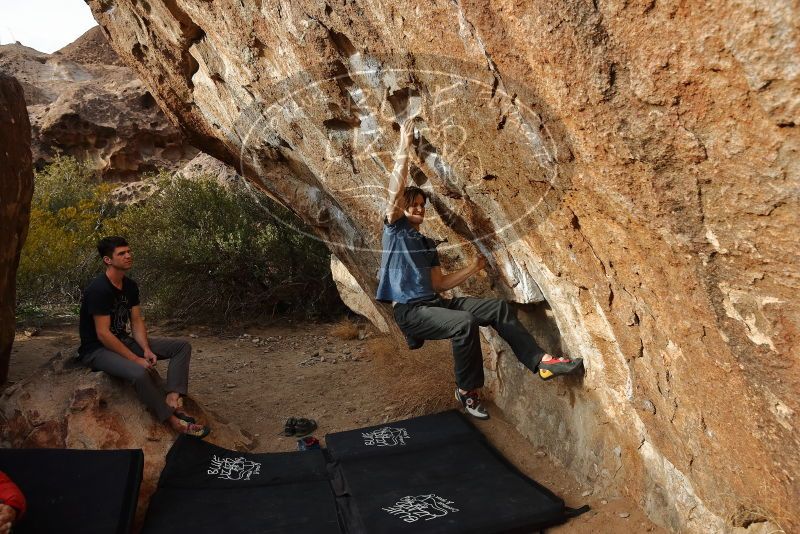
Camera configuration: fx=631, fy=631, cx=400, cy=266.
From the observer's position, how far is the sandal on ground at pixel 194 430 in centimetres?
399

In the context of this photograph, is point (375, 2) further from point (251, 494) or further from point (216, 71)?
point (251, 494)

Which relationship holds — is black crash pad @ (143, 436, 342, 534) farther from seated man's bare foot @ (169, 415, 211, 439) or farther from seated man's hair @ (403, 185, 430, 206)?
seated man's hair @ (403, 185, 430, 206)

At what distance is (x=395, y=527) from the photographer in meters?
2.99

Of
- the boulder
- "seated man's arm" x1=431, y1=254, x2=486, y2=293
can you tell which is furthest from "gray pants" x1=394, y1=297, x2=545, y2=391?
the boulder

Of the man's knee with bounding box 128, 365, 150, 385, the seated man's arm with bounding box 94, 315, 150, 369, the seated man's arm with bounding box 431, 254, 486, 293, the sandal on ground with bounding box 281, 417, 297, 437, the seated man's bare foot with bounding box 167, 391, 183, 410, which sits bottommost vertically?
the sandal on ground with bounding box 281, 417, 297, 437

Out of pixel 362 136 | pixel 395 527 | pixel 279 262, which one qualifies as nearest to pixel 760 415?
pixel 395 527

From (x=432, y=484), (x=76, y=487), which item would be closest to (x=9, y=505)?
(x=76, y=487)

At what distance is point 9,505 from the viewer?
2725 millimetres

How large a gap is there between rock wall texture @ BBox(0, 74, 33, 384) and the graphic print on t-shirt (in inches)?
62.9

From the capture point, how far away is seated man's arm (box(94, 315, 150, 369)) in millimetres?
3969

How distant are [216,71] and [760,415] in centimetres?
420

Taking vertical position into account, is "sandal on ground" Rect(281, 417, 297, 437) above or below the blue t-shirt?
below

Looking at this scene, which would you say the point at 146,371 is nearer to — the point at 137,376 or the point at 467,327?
the point at 137,376

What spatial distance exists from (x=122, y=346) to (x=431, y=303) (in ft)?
6.50
